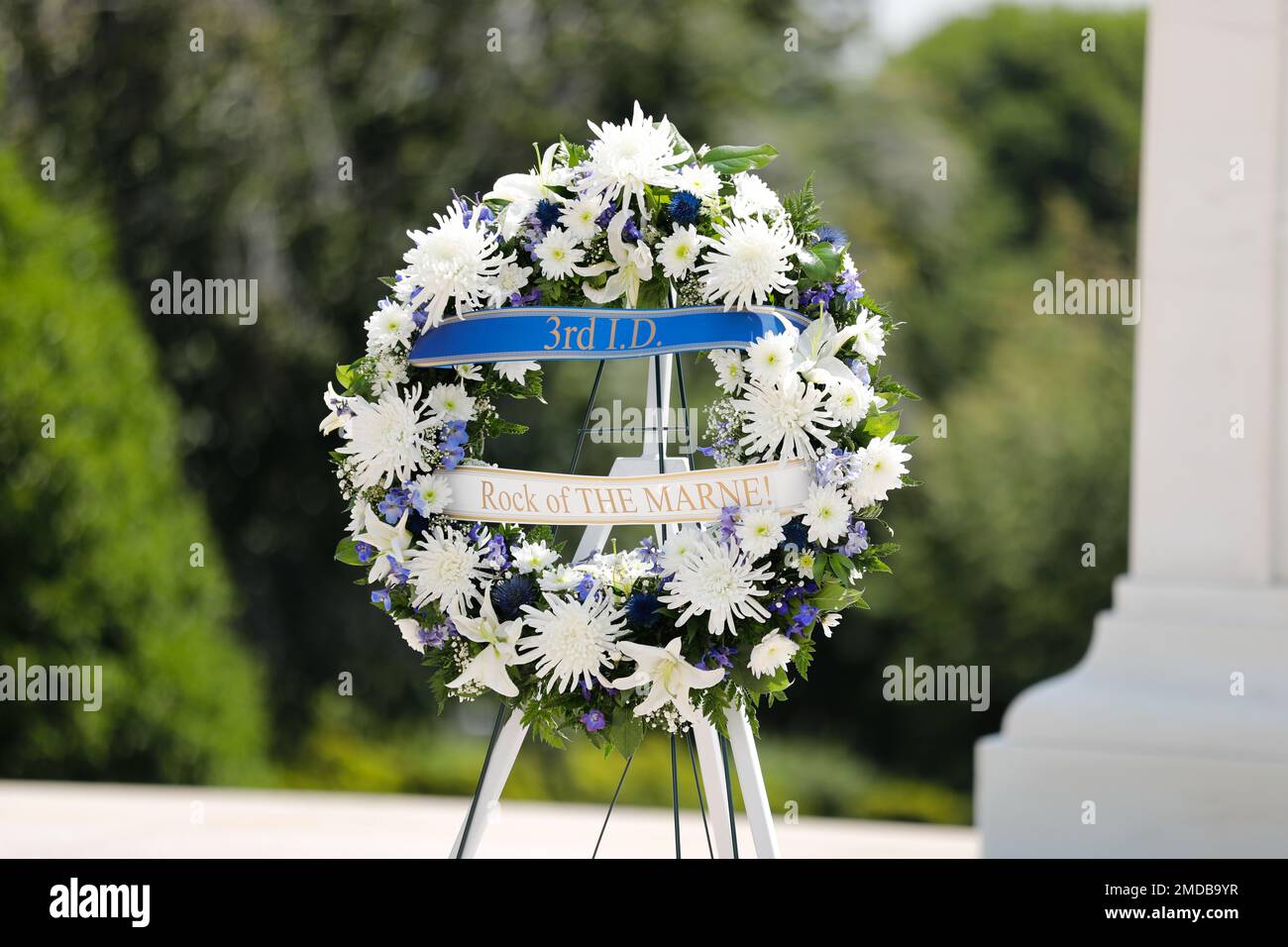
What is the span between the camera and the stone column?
562 centimetres

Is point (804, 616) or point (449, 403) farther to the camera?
point (449, 403)

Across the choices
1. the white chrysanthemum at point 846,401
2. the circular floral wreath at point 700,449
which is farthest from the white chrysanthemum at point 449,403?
the white chrysanthemum at point 846,401

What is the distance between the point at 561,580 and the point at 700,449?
1.77ft

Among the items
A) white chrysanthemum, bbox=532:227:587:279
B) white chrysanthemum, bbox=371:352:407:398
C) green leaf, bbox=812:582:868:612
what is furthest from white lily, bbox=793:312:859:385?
white chrysanthemum, bbox=371:352:407:398

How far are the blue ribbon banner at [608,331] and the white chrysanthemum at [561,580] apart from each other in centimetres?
60

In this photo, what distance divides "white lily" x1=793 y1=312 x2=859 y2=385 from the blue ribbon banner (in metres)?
0.08

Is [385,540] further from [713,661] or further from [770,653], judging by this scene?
[770,653]

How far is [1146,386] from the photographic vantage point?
595 centimetres

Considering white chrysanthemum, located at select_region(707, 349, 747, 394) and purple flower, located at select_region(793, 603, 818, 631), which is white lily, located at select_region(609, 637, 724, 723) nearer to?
purple flower, located at select_region(793, 603, 818, 631)

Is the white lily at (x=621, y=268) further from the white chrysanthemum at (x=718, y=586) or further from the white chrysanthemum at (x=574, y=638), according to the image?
the white chrysanthemum at (x=574, y=638)

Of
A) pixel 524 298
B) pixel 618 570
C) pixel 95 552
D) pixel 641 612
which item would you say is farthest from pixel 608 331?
pixel 95 552

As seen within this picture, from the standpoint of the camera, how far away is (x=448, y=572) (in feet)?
14.2

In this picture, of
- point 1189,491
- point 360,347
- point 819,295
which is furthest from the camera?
point 360,347

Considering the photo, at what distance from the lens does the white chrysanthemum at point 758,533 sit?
13.6 feet
